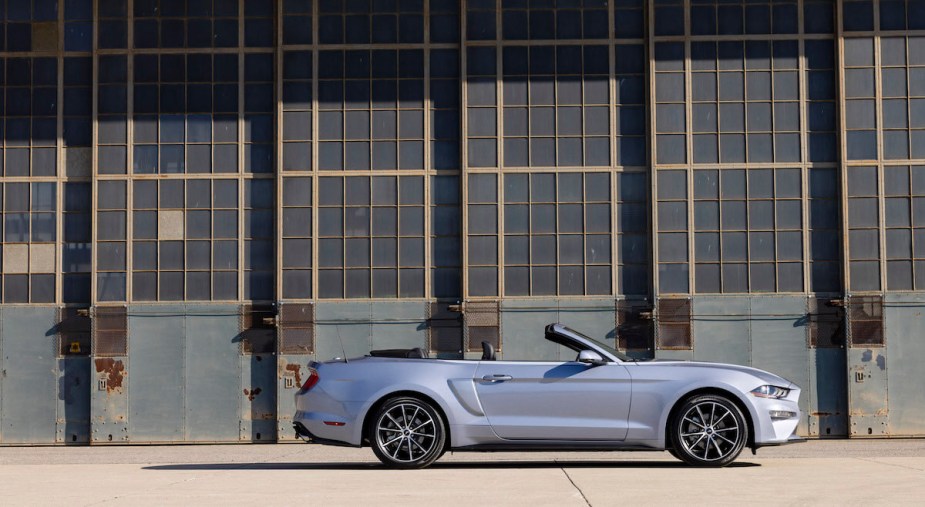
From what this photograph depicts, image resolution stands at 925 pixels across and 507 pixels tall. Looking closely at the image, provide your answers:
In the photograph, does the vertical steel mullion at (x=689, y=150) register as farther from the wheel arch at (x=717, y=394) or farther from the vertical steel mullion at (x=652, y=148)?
the wheel arch at (x=717, y=394)

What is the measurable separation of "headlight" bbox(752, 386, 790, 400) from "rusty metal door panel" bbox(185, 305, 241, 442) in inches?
420

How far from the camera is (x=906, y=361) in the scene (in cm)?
2070

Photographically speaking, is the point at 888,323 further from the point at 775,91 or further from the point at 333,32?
the point at 333,32

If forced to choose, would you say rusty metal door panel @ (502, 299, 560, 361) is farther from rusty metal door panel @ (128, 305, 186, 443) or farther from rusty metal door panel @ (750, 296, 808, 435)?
Result: rusty metal door panel @ (128, 305, 186, 443)

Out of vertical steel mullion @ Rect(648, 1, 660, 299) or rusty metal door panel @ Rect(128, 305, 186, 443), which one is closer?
vertical steel mullion @ Rect(648, 1, 660, 299)

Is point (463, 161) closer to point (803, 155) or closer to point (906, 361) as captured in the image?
point (803, 155)

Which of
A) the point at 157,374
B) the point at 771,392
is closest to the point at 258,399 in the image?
the point at 157,374

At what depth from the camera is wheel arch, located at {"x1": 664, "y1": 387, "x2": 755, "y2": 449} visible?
1247cm

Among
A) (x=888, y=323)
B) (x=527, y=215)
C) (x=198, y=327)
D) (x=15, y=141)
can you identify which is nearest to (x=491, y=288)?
(x=527, y=215)

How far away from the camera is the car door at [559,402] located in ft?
→ 41.3

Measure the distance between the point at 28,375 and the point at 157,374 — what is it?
2.04m

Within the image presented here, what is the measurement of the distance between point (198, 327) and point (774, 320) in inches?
351

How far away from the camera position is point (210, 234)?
70.0ft

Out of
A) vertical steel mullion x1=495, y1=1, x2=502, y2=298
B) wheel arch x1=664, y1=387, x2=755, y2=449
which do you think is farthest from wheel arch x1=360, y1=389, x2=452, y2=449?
vertical steel mullion x1=495, y1=1, x2=502, y2=298
